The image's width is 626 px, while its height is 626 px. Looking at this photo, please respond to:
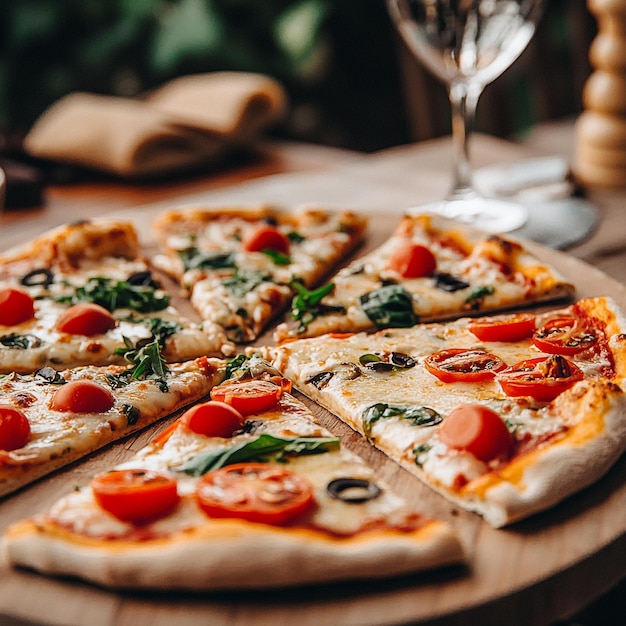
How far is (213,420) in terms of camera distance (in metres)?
3.14

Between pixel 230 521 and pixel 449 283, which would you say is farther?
pixel 449 283

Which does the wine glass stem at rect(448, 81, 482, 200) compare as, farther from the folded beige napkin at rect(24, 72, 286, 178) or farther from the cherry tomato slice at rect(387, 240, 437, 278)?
the folded beige napkin at rect(24, 72, 286, 178)

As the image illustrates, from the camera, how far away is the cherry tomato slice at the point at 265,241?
4.89 meters

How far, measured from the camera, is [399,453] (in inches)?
122

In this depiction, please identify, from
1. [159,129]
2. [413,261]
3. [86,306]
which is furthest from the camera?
[159,129]

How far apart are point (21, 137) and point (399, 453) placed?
Result: 5.54 m

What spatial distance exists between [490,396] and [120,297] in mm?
1881

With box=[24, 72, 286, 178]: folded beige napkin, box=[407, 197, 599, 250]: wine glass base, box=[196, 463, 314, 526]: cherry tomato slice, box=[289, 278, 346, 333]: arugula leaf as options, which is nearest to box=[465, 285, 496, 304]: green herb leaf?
box=[289, 278, 346, 333]: arugula leaf

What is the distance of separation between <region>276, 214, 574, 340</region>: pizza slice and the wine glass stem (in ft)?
2.13

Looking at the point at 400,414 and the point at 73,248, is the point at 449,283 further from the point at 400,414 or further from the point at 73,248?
the point at 73,248

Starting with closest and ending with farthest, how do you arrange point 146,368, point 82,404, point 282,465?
point 282,465 → point 82,404 → point 146,368

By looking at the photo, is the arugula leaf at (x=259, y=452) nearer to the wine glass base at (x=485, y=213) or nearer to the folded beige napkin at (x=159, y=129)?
the wine glass base at (x=485, y=213)

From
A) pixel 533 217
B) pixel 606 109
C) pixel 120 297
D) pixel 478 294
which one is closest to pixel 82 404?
→ pixel 120 297

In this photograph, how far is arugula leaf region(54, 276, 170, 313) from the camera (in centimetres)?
436
